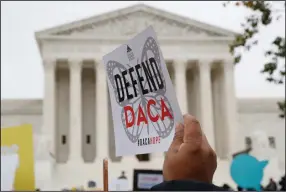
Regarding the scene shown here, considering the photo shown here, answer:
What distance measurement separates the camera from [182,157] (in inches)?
91.4

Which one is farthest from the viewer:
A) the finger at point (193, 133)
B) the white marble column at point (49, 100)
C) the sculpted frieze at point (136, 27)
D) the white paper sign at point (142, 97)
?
the sculpted frieze at point (136, 27)

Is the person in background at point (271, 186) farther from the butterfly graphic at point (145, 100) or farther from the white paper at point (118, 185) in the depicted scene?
the butterfly graphic at point (145, 100)

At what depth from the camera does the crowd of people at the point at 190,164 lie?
2205 millimetres

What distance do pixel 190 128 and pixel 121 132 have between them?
5.38ft

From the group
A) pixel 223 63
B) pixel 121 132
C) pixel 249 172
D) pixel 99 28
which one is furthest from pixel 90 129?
pixel 121 132

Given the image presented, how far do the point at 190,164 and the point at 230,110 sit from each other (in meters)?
49.1

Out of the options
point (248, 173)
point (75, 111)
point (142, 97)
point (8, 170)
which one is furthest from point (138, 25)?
point (142, 97)

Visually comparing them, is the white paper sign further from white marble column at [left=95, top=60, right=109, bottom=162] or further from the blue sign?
white marble column at [left=95, top=60, right=109, bottom=162]

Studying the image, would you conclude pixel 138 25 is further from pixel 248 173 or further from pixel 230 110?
pixel 248 173

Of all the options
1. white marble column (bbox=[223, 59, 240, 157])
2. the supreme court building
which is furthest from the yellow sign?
white marble column (bbox=[223, 59, 240, 157])

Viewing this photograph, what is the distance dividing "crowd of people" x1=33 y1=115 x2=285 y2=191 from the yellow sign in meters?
9.01

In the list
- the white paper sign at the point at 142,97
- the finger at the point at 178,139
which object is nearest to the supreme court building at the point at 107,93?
the white paper sign at the point at 142,97

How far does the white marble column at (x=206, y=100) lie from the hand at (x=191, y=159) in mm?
47885

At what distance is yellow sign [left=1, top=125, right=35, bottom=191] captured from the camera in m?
11.0
